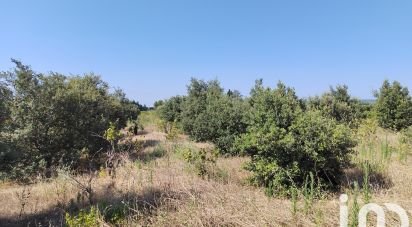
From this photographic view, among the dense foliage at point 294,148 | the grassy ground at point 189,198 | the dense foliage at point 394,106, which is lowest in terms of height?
the grassy ground at point 189,198

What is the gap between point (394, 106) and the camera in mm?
17516

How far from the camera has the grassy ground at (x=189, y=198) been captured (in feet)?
12.8

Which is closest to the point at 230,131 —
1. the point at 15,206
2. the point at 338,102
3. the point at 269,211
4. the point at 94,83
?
the point at 15,206

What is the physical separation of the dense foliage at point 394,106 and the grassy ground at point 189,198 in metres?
8.53

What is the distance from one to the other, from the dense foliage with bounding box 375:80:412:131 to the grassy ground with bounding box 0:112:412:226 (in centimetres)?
853

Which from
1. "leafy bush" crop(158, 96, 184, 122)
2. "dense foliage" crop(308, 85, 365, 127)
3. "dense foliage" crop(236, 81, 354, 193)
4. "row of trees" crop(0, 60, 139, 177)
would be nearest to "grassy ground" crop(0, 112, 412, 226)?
"dense foliage" crop(236, 81, 354, 193)

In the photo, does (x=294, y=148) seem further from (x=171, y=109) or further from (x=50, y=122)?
(x=171, y=109)

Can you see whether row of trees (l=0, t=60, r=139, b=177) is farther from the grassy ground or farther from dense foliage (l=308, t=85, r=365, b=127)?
dense foliage (l=308, t=85, r=365, b=127)

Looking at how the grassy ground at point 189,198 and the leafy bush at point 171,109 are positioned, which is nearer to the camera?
the grassy ground at point 189,198

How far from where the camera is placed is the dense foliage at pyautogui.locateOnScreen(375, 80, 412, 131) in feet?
56.0

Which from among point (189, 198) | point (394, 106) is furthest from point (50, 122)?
point (394, 106)

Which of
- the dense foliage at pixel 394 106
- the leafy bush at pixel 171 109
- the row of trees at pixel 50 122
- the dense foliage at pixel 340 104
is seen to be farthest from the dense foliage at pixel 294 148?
the leafy bush at pixel 171 109

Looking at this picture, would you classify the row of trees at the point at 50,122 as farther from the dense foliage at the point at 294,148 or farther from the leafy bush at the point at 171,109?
the leafy bush at the point at 171,109

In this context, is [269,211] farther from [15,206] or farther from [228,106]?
[228,106]
